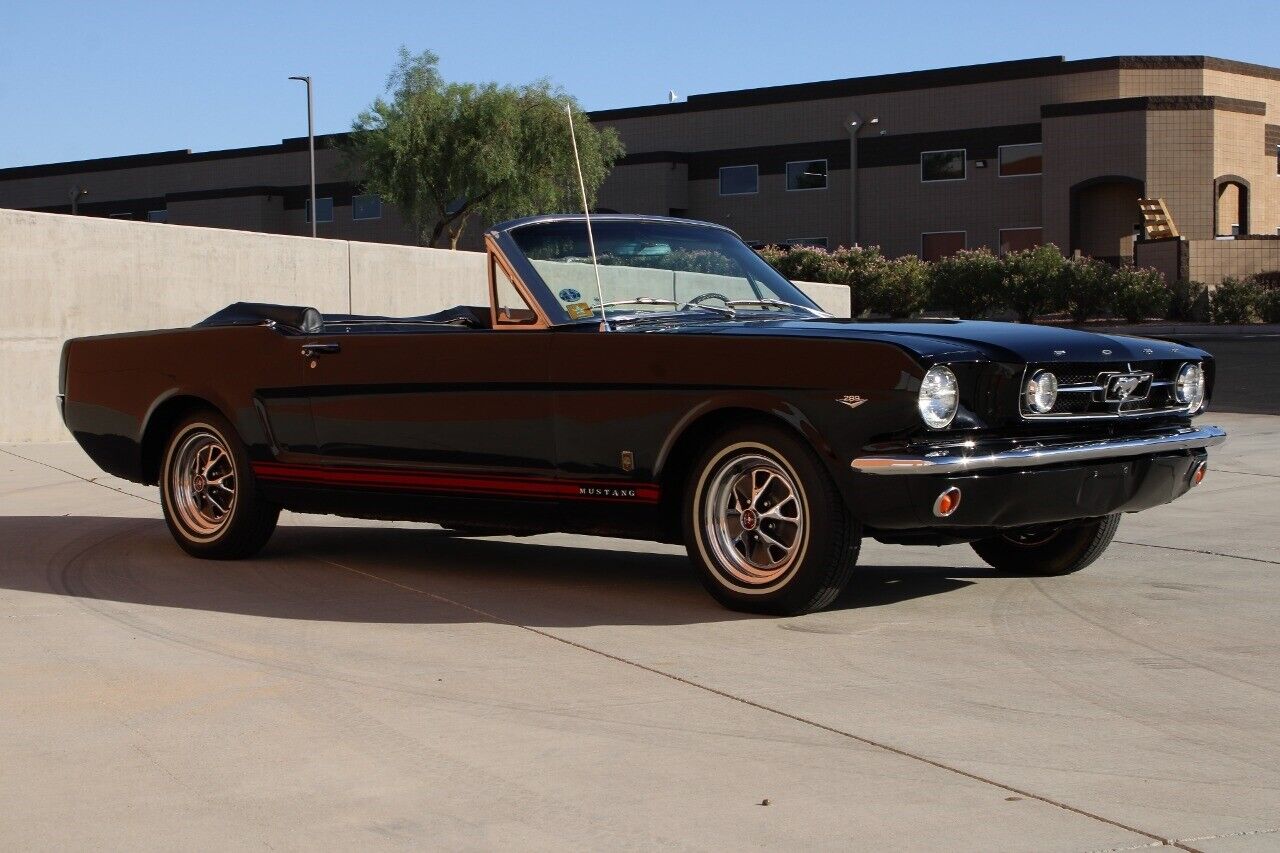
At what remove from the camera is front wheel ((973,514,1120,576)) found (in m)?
6.97

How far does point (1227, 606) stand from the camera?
6.35 metres

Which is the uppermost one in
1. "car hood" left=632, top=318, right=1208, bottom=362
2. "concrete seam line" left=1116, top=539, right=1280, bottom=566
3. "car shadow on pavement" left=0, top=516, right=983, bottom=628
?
"car hood" left=632, top=318, right=1208, bottom=362

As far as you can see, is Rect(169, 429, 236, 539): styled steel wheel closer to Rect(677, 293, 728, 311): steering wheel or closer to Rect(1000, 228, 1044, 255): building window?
Rect(677, 293, 728, 311): steering wheel

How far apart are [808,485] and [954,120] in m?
49.2

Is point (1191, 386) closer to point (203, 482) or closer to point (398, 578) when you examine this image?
point (398, 578)

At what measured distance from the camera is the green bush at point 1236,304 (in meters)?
38.6

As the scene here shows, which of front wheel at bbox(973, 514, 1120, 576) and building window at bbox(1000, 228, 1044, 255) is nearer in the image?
front wheel at bbox(973, 514, 1120, 576)

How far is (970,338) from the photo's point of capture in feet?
19.2

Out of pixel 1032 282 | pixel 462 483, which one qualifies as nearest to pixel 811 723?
pixel 462 483

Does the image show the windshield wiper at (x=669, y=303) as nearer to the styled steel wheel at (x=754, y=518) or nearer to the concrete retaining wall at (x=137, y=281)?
the styled steel wheel at (x=754, y=518)

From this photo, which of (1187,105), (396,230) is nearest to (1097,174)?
(1187,105)

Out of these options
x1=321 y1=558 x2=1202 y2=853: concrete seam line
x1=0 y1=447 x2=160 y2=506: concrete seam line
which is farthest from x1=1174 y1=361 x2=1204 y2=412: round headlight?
x1=0 y1=447 x2=160 y2=506: concrete seam line

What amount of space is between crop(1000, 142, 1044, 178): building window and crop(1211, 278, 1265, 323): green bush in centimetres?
1366

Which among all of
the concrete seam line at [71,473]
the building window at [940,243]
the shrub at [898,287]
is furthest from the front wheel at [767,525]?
the building window at [940,243]
